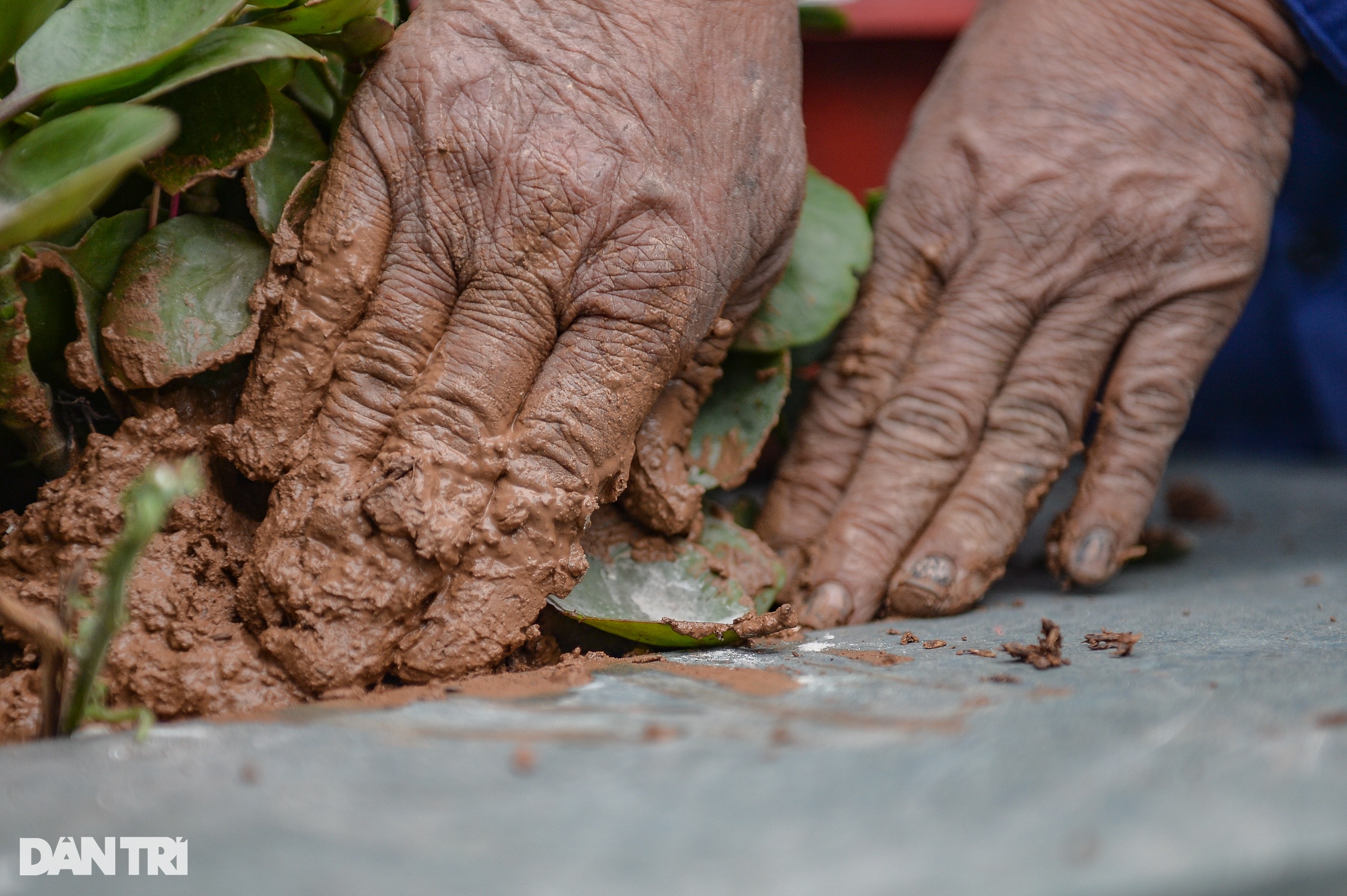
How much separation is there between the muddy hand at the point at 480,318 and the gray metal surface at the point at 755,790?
0.47 ft

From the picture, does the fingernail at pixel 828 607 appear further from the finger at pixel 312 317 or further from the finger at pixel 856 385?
the finger at pixel 312 317

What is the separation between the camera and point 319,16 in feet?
2.86

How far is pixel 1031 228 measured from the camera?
1.33m

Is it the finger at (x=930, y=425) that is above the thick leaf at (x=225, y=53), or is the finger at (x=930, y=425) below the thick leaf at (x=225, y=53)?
below

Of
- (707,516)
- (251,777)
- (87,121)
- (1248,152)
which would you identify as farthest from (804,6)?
(251,777)

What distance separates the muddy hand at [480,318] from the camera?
0.79 meters

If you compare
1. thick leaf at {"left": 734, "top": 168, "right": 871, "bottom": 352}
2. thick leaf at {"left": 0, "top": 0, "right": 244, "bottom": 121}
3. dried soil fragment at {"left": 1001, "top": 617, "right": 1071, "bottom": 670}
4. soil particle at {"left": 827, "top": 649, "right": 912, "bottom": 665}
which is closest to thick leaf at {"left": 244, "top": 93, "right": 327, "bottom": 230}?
thick leaf at {"left": 0, "top": 0, "right": 244, "bottom": 121}

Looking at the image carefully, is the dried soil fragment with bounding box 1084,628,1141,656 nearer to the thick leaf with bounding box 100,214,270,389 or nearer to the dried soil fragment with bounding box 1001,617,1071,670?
the dried soil fragment with bounding box 1001,617,1071,670

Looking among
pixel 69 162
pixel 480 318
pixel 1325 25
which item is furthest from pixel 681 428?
pixel 1325 25

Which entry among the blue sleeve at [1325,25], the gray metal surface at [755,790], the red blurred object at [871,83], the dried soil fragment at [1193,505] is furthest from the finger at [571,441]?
the dried soil fragment at [1193,505]

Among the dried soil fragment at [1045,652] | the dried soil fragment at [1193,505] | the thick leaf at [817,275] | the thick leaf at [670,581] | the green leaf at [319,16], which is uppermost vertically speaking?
the green leaf at [319,16]

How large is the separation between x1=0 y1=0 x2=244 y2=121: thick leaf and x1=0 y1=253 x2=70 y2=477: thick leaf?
141mm

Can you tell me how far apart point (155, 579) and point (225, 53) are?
44 centimetres

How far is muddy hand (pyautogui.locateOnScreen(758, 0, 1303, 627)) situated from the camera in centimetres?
130
